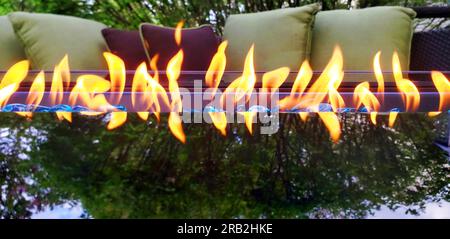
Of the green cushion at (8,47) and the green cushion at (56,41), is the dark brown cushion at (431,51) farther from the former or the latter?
the green cushion at (8,47)

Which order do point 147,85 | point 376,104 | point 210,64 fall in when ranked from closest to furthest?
1. point 376,104
2. point 147,85
3. point 210,64

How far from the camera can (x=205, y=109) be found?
2.83 feet

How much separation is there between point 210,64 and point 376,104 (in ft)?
4.93

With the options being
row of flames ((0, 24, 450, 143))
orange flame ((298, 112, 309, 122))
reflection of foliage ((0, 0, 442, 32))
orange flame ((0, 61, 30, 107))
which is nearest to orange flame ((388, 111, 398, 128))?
row of flames ((0, 24, 450, 143))

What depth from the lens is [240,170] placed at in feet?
1.71

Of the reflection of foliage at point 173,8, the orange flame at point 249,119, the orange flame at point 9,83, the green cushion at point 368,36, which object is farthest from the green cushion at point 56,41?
the orange flame at point 249,119

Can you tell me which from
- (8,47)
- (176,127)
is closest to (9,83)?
(176,127)

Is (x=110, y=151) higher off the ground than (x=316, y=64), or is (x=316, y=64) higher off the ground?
(x=110, y=151)

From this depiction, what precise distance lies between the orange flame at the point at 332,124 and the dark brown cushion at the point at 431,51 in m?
1.90

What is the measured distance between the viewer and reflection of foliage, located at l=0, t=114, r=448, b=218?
445mm

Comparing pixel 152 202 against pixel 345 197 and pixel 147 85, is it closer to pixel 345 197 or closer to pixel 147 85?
pixel 345 197

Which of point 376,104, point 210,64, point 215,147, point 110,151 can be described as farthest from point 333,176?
point 210,64

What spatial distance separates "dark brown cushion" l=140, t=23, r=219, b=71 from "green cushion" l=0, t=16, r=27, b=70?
67cm
